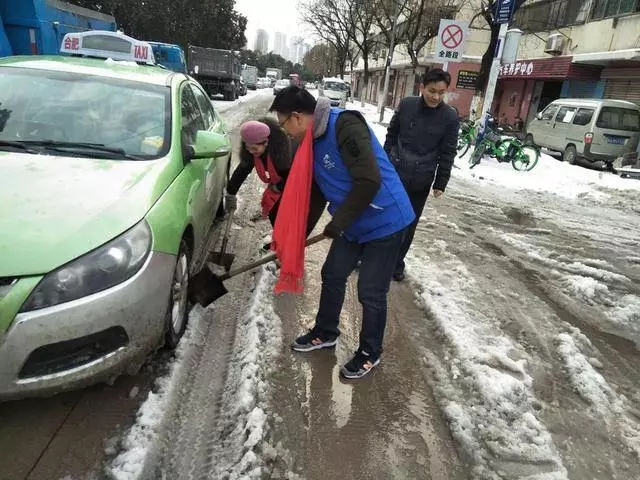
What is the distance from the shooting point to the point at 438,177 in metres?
4.12

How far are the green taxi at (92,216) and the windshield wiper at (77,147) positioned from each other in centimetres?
1

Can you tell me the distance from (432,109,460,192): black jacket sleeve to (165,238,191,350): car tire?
6.90ft

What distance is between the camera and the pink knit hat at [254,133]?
140 inches

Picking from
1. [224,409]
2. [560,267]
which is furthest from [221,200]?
[560,267]

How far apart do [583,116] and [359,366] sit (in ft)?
45.5

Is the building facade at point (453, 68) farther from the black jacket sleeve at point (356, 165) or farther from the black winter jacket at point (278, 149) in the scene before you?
the black jacket sleeve at point (356, 165)

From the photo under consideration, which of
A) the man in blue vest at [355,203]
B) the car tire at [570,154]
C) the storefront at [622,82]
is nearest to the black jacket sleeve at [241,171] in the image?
the man in blue vest at [355,203]

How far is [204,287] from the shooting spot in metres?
3.29

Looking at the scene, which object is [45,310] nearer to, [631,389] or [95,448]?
[95,448]

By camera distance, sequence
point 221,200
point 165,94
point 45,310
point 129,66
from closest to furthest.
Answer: point 45,310 < point 165,94 < point 129,66 < point 221,200

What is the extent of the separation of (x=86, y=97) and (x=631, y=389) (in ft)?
12.6

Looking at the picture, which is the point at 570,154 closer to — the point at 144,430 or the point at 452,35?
the point at 452,35

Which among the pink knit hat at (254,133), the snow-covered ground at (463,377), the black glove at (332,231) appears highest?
the pink knit hat at (254,133)

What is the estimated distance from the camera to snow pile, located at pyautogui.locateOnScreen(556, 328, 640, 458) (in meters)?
2.73
